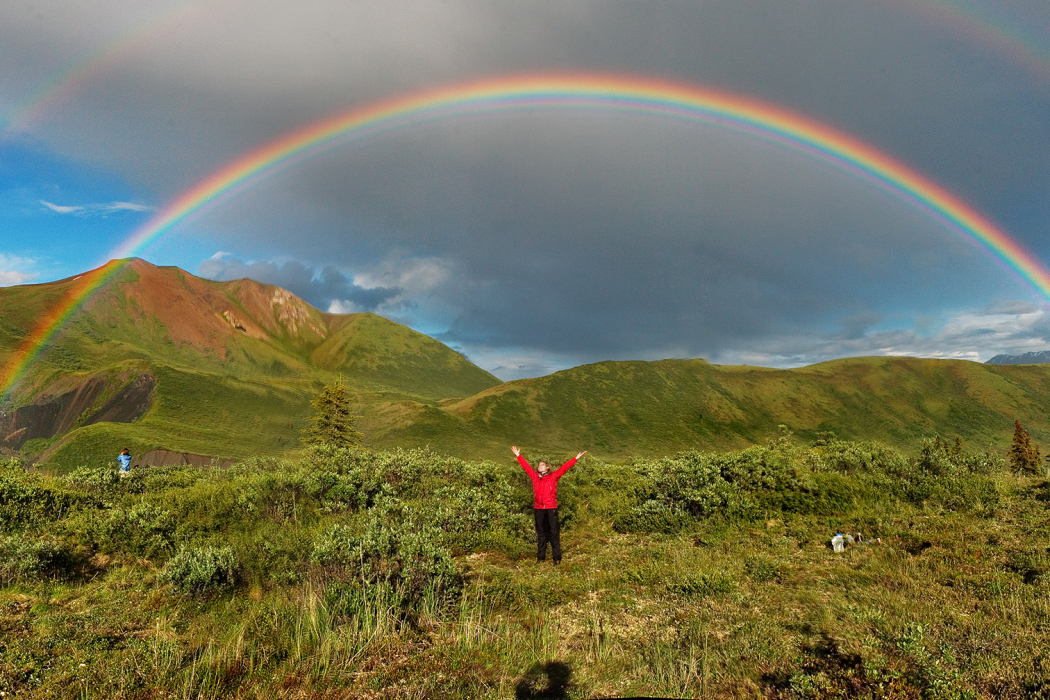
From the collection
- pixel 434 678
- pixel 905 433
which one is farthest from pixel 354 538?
pixel 905 433

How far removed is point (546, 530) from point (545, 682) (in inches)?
220

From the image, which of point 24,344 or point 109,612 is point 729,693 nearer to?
point 109,612

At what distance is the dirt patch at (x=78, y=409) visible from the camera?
83500 millimetres

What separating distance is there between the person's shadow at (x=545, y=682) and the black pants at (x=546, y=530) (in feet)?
16.1

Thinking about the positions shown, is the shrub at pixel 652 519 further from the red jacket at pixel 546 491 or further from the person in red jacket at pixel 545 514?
the red jacket at pixel 546 491

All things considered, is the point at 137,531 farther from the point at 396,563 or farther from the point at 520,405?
the point at 520,405

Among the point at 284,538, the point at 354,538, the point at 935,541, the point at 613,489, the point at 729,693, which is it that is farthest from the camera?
the point at 613,489

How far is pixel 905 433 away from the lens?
352ft

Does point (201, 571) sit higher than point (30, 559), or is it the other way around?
point (30, 559)

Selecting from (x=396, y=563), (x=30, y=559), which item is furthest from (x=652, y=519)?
(x=30, y=559)

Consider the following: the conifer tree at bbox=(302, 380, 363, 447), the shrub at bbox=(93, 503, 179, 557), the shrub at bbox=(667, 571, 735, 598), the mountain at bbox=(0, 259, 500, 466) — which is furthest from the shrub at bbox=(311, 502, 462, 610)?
the mountain at bbox=(0, 259, 500, 466)

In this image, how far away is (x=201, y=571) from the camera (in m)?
7.71

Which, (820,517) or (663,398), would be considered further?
(663,398)

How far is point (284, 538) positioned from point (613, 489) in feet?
32.5
